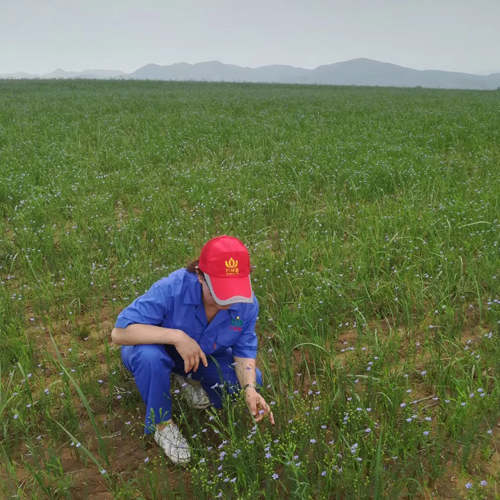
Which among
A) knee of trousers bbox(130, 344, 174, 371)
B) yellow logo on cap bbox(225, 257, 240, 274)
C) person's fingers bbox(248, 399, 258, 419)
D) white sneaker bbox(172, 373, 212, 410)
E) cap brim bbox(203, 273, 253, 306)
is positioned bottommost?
white sneaker bbox(172, 373, 212, 410)

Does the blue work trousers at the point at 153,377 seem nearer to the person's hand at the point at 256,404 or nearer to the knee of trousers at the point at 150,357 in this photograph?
the knee of trousers at the point at 150,357

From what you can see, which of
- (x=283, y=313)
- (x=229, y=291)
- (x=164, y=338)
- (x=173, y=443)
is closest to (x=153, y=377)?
(x=164, y=338)

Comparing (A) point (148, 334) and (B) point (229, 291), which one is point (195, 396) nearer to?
(A) point (148, 334)

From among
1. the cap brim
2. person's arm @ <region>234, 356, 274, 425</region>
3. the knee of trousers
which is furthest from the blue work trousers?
the cap brim

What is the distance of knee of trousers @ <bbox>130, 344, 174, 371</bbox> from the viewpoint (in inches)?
99.5

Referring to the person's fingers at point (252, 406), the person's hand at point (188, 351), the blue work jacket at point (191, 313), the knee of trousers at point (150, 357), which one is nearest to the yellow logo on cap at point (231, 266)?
the blue work jacket at point (191, 313)

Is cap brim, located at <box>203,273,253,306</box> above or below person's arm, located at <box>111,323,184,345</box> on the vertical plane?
above

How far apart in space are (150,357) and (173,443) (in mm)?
518

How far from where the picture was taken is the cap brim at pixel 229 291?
7.92 feet

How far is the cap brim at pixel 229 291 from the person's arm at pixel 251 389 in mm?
565

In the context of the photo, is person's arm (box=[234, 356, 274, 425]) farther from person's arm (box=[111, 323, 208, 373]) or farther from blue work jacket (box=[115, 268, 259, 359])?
person's arm (box=[111, 323, 208, 373])

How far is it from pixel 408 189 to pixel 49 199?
17.8 feet

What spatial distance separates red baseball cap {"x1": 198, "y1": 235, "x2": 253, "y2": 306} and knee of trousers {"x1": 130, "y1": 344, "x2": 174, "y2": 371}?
51 centimetres

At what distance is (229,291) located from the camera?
2.42 meters
